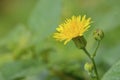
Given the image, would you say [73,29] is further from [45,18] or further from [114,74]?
[45,18]

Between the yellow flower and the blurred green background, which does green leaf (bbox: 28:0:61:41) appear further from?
→ the yellow flower

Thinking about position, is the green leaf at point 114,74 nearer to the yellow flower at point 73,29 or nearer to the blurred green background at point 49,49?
the yellow flower at point 73,29

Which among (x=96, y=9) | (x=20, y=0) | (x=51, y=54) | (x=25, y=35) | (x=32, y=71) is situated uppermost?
(x=20, y=0)

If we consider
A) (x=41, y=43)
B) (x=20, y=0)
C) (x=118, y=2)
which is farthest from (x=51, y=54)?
(x=20, y=0)

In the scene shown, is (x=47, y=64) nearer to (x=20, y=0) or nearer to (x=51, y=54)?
(x=51, y=54)

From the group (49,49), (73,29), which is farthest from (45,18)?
(73,29)

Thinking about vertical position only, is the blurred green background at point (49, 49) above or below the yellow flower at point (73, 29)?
above

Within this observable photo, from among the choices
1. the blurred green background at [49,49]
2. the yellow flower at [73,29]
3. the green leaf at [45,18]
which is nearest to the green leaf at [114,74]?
the yellow flower at [73,29]

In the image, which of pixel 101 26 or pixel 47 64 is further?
pixel 101 26
